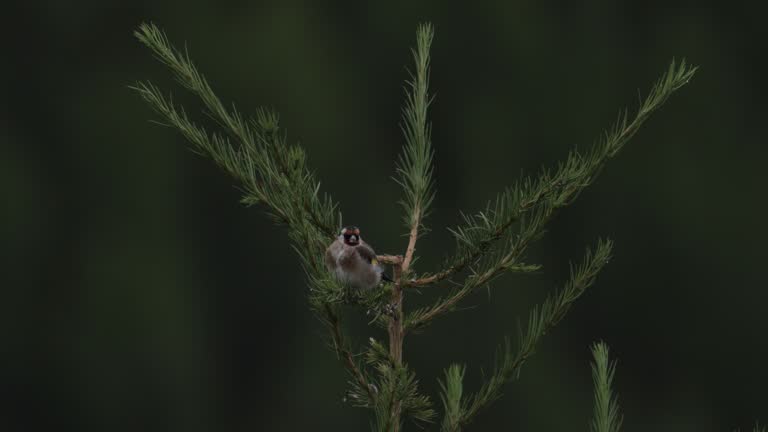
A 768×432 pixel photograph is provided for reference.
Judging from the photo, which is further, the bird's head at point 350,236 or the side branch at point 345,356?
the bird's head at point 350,236

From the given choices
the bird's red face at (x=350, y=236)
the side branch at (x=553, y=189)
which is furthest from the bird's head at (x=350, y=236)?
the side branch at (x=553, y=189)

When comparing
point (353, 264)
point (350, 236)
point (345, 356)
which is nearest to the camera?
point (345, 356)

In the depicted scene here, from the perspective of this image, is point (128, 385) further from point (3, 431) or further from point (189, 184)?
point (189, 184)

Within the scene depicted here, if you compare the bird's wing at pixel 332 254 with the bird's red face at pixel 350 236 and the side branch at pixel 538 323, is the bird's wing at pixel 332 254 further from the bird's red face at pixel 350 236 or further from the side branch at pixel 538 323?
the side branch at pixel 538 323

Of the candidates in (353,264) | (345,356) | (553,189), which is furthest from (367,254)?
(553,189)

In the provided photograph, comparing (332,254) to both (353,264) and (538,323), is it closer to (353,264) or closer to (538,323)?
(353,264)
